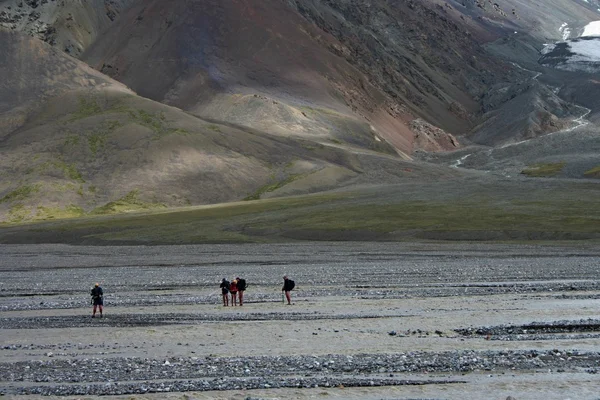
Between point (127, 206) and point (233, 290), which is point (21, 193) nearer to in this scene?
point (127, 206)

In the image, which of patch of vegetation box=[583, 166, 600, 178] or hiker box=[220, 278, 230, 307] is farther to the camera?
patch of vegetation box=[583, 166, 600, 178]

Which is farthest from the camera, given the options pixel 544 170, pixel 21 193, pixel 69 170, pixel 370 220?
pixel 544 170

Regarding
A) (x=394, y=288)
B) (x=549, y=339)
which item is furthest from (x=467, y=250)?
(x=549, y=339)

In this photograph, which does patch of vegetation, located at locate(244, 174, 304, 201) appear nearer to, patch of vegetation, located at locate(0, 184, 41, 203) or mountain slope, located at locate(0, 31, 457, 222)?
mountain slope, located at locate(0, 31, 457, 222)

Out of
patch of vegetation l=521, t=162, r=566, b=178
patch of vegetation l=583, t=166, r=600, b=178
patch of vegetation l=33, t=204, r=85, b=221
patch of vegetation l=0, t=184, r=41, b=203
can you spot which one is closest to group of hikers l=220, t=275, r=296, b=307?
patch of vegetation l=33, t=204, r=85, b=221

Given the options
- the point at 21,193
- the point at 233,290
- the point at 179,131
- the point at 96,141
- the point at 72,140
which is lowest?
the point at 233,290

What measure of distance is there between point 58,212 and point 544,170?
96.5m

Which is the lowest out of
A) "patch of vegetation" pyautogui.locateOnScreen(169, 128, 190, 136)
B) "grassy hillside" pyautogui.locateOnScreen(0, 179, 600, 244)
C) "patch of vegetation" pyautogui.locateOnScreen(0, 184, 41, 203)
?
"grassy hillside" pyautogui.locateOnScreen(0, 179, 600, 244)

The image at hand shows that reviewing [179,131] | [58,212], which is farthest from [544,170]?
[58,212]

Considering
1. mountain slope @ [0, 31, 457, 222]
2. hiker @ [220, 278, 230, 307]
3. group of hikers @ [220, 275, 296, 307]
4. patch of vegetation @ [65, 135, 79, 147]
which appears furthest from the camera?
patch of vegetation @ [65, 135, 79, 147]

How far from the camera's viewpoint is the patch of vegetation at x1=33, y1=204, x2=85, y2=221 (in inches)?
5502

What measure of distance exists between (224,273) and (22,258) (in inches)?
1240

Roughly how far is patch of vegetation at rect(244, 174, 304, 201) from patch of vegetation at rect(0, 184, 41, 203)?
37179 millimetres

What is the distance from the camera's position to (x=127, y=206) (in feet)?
485
